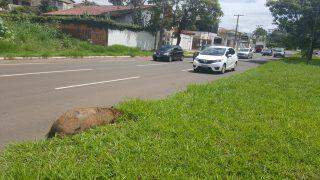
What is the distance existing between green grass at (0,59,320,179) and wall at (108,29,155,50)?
29112mm

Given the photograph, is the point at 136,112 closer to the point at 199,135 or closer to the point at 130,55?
the point at 199,135

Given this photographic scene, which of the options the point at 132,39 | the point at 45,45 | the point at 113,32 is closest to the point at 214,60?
the point at 45,45

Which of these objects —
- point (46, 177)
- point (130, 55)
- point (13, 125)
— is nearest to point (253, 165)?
point (46, 177)

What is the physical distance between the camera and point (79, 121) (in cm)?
620

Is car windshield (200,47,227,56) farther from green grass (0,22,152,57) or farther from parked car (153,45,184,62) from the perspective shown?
green grass (0,22,152,57)

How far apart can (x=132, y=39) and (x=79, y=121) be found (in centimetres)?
3444

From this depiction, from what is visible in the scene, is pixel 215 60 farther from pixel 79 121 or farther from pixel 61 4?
pixel 61 4

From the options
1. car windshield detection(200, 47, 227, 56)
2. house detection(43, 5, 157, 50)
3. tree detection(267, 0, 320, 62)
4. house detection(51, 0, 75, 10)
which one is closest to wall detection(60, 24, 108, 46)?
house detection(43, 5, 157, 50)

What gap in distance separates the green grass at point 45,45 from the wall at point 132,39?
7.34ft

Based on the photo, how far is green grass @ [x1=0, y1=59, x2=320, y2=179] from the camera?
4609mm

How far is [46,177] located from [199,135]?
8.90ft

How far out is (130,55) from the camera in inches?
1288

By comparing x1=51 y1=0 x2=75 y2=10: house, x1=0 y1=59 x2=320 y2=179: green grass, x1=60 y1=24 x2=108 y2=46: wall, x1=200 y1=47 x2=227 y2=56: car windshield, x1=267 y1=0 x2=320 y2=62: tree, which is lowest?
x1=0 y1=59 x2=320 y2=179: green grass

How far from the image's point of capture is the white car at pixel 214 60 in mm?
20417
